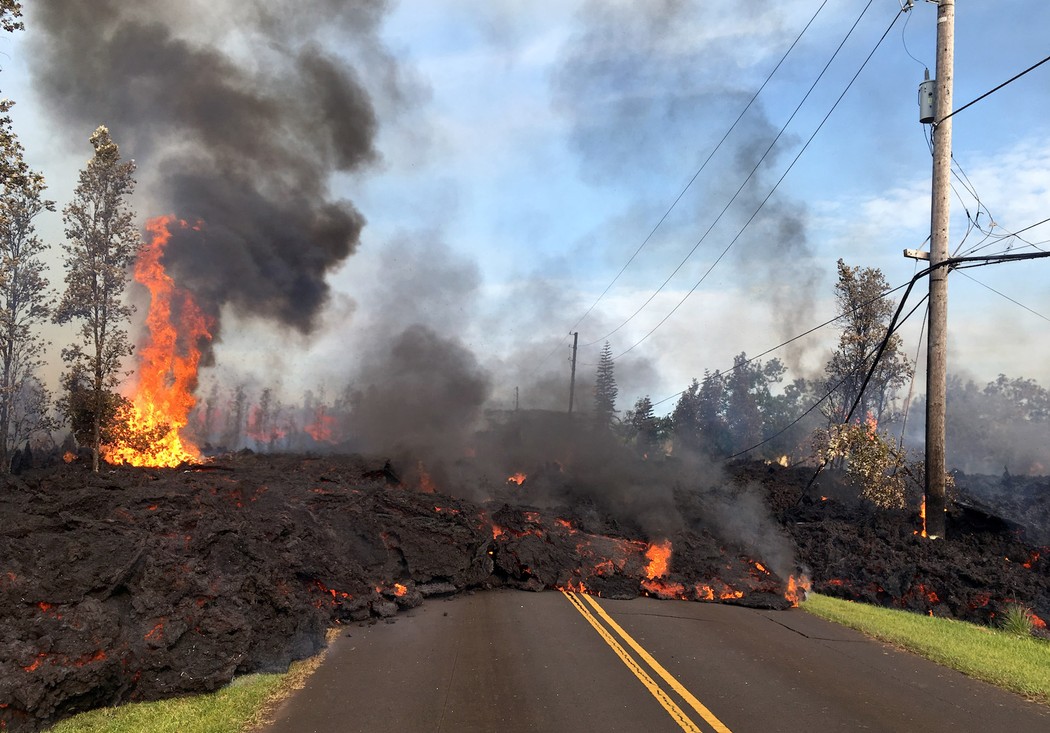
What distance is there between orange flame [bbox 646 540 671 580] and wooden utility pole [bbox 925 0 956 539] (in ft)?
18.1

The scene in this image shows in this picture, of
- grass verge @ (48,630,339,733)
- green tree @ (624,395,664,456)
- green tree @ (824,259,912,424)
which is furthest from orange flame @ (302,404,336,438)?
grass verge @ (48,630,339,733)

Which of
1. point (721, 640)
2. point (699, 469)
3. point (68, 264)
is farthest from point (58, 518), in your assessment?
point (699, 469)

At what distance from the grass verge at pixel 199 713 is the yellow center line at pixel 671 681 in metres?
4.12

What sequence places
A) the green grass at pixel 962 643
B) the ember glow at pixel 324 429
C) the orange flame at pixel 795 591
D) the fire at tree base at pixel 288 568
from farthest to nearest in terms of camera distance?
the ember glow at pixel 324 429, the orange flame at pixel 795 591, the green grass at pixel 962 643, the fire at tree base at pixel 288 568

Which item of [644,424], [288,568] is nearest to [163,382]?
[288,568]

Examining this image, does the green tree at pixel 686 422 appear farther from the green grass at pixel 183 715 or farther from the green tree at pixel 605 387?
the green grass at pixel 183 715

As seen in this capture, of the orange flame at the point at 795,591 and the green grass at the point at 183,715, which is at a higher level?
the orange flame at the point at 795,591

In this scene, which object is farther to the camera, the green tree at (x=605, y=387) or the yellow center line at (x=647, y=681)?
the green tree at (x=605, y=387)

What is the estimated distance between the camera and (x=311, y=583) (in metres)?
11.0

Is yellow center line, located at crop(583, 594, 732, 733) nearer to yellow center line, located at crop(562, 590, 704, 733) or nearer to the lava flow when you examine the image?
yellow center line, located at crop(562, 590, 704, 733)

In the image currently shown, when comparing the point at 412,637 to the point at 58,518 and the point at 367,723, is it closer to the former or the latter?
the point at 367,723

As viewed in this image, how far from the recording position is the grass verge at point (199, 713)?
5.77 metres

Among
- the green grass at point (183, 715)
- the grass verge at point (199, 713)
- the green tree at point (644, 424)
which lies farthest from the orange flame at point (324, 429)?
the green grass at point (183, 715)

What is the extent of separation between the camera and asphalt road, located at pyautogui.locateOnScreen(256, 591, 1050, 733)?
6.05 m
